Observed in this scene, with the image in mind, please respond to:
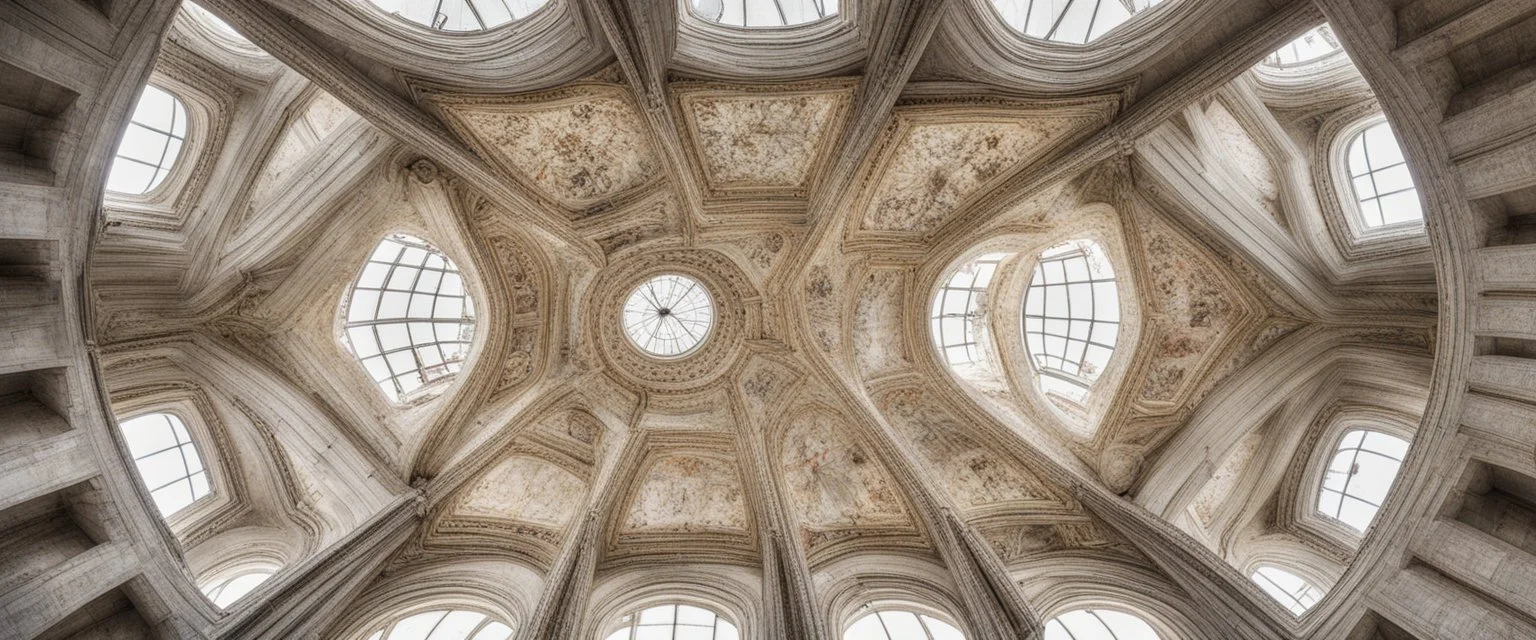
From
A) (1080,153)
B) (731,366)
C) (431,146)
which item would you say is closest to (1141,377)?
(1080,153)

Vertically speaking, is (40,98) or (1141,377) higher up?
(1141,377)

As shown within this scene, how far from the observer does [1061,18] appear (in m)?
13.2

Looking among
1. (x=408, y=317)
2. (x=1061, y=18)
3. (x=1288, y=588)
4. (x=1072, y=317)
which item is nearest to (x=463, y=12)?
(x=408, y=317)

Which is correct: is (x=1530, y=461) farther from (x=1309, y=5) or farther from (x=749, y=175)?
(x=749, y=175)

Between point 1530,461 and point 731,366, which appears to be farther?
point 731,366

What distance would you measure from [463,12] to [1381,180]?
1620 cm

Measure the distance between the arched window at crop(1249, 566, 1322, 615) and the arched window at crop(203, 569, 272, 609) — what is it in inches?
758

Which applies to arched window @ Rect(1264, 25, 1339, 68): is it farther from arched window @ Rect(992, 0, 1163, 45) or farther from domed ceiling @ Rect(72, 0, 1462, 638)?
arched window @ Rect(992, 0, 1163, 45)

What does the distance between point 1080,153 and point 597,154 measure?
926cm

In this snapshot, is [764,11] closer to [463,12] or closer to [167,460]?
[463,12]

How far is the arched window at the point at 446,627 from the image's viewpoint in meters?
14.6

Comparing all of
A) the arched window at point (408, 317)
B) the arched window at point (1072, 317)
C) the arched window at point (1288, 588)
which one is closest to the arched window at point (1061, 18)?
the arched window at point (1072, 317)

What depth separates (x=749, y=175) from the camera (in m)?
16.0

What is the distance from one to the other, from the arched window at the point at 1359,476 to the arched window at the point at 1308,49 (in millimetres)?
7094
